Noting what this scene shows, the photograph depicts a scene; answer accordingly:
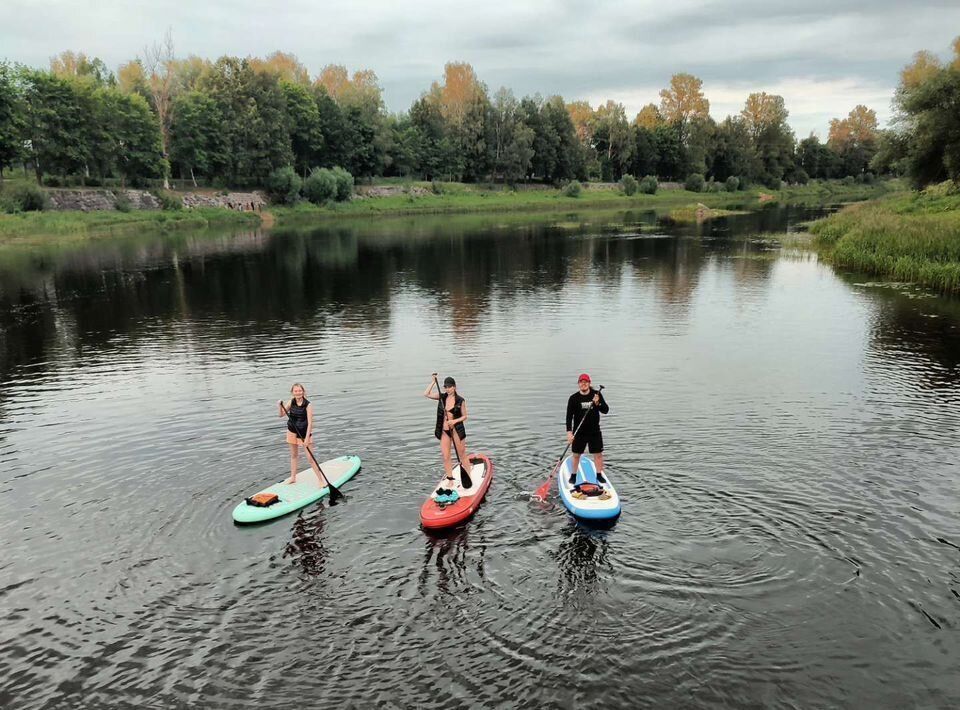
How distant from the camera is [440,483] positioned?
14.4m

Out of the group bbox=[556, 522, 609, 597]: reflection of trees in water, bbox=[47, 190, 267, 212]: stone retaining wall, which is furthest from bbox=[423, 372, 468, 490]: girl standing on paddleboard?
bbox=[47, 190, 267, 212]: stone retaining wall

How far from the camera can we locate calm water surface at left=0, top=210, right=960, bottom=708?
9773 mm

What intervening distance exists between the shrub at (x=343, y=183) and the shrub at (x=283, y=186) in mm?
5787

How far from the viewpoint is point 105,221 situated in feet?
257

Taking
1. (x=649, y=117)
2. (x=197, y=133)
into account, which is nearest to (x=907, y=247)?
(x=197, y=133)

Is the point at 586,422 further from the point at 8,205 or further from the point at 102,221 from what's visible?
the point at 102,221

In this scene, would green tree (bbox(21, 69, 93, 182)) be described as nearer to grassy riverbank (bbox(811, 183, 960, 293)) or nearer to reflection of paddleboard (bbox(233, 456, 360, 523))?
reflection of paddleboard (bbox(233, 456, 360, 523))

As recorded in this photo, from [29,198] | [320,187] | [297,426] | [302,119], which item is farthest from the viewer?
[302,119]

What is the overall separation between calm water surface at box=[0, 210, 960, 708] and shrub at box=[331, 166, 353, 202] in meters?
77.1

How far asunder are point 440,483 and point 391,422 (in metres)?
5.54

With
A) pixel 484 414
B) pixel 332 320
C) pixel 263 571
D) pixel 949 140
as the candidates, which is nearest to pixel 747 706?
pixel 263 571

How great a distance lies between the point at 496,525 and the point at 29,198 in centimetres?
8129

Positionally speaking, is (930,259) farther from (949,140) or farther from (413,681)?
(413,681)

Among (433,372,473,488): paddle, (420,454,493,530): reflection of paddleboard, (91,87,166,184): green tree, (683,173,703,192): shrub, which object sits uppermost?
(91,87,166,184): green tree
